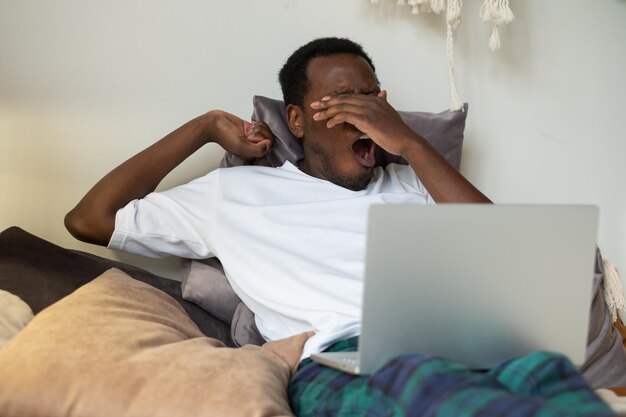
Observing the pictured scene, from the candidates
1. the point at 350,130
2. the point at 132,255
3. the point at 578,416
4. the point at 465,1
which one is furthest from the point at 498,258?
the point at 465,1

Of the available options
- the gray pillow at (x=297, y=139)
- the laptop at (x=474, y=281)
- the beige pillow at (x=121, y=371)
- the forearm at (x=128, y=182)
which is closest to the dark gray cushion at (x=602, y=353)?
the gray pillow at (x=297, y=139)

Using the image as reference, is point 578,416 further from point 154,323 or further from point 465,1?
point 465,1

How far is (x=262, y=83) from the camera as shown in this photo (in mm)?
2174

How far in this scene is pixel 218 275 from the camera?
184cm

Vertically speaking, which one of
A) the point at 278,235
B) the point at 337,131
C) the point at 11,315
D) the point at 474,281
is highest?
the point at 337,131

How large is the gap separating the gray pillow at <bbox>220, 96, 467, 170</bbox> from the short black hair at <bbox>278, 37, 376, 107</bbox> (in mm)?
56

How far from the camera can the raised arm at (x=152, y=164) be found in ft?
5.90

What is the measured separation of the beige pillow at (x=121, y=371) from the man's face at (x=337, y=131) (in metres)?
0.57

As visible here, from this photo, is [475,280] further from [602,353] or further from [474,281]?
[602,353]

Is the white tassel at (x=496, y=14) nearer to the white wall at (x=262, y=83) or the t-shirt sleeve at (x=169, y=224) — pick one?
the white wall at (x=262, y=83)

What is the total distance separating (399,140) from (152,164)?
22.8 inches

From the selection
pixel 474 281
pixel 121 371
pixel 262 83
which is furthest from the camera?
pixel 262 83

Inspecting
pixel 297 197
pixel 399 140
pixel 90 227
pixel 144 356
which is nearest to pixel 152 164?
pixel 90 227

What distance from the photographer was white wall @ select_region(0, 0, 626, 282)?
6.59 ft
